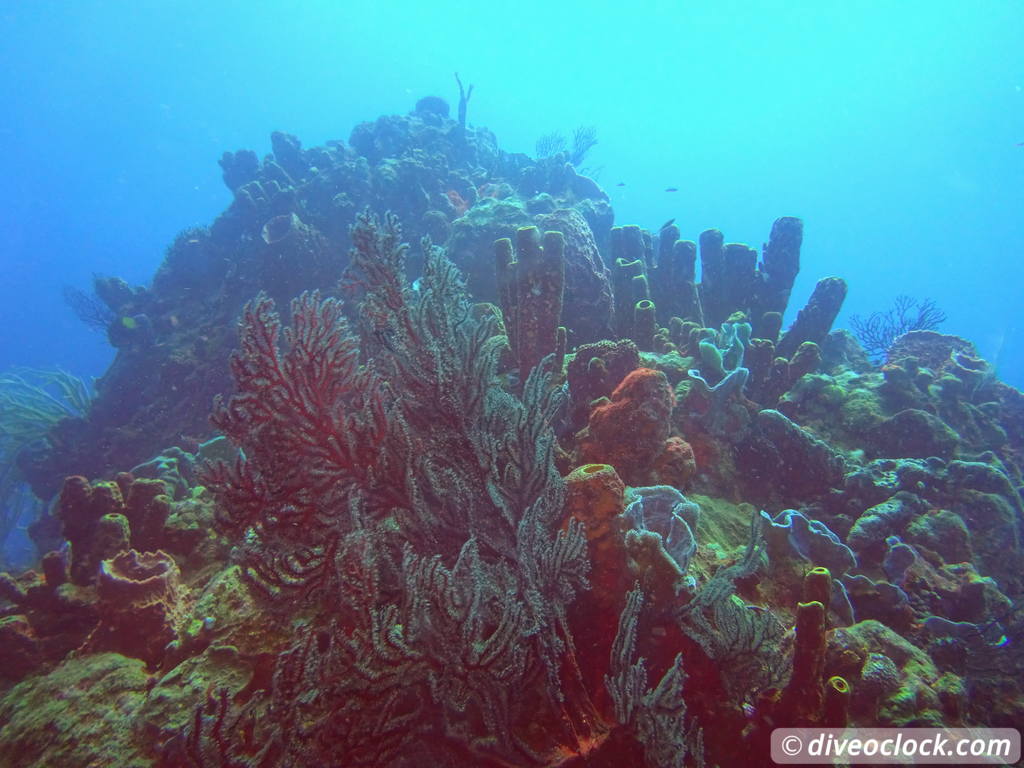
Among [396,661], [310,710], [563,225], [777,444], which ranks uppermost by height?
[563,225]

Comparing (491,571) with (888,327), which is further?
(888,327)

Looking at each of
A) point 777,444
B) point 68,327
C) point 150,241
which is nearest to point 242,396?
point 777,444

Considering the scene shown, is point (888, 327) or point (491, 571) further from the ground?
point (888, 327)

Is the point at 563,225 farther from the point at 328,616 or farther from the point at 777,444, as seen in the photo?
the point at 328,616

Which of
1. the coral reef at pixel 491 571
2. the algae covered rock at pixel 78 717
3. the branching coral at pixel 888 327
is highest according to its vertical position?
the branching coral at pixel 888 327

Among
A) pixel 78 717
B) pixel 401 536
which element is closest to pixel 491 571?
pixel 401 536

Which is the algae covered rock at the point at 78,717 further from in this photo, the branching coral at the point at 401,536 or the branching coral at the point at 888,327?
the branching coral at the point at 888,327

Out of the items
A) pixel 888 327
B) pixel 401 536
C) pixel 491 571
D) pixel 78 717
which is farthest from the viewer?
pixel 888 327

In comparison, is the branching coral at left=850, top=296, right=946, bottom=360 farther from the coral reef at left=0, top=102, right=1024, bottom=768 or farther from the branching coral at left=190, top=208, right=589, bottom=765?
the branching coral at left=190, top=208, right=589, bottom=765

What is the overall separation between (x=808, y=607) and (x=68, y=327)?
115454 millimetres

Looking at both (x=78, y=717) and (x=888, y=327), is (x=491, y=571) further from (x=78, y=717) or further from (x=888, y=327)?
(x=888, y=327)

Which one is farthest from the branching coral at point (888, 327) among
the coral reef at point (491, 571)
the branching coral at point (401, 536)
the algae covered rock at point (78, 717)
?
the algae covered rock at point (78, 717)

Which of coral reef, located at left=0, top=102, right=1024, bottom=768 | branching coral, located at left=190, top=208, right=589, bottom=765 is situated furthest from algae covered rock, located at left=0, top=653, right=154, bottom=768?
branching coral, located at left=190, top=208, right=589, bottom=765

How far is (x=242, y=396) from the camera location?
2879 mm
